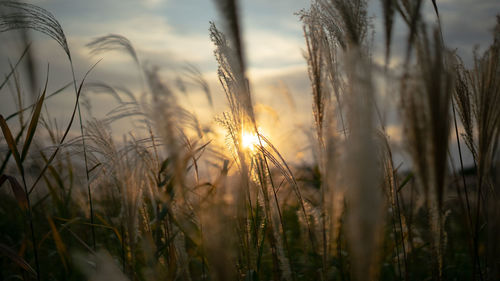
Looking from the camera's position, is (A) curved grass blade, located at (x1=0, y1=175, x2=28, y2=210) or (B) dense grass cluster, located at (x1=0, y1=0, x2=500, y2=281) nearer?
(B) dense grass cluster, located at (x1=0, y1=0, x2=500, y2=281)

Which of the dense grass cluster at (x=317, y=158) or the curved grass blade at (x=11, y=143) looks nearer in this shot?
the dense grass cluster at (x=317, y=158)

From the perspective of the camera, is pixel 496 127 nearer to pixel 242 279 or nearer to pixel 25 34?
pixel 242 279

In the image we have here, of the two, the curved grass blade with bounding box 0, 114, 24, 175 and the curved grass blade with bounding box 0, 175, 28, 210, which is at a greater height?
the curved grass blade with bounding box 0, 114, 24, 175

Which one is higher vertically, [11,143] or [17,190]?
[11,143]

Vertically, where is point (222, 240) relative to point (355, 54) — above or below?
below

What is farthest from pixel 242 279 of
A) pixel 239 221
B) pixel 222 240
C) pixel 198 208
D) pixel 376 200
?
pixel 376 200

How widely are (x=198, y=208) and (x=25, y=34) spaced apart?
1705 millimetres

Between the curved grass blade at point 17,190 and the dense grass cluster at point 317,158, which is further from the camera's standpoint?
the curved grass blade at point 17,190

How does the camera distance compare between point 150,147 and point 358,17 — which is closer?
point 358,17

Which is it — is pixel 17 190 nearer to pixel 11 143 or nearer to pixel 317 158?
pixel 11 143

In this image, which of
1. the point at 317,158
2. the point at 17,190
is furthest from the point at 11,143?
the point at 317,158

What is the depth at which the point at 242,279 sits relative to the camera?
1.79 m

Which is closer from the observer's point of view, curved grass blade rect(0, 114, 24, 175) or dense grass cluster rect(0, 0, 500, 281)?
dense grass cluster rect(0, 0, 500, 281)

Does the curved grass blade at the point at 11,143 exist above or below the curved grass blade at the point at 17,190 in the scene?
above
